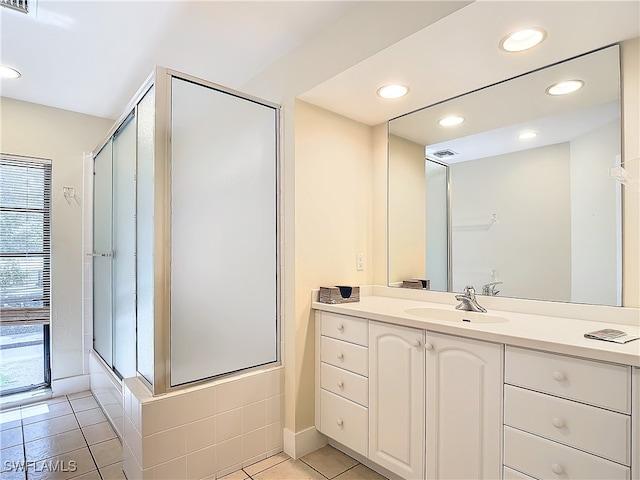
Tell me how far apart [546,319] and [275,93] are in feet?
6.37

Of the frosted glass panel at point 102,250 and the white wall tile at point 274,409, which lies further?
the frosted glass panel at point 102,250

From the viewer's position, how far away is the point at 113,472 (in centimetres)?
198

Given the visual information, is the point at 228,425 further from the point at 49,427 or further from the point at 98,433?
the point at 49,427

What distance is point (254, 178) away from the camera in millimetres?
2174

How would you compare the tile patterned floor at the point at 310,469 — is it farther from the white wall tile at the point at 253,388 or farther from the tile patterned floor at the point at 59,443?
the tile patterned floor at the point at 59,443

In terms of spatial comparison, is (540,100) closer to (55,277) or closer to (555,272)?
(555,272)

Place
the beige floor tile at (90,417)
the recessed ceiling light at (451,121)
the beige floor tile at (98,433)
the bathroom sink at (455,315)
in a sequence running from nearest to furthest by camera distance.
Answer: the bathroom sink at (455,315)
the recessed ceiling light at (451,121)
the beige floor tile at (98,433)
the beige floor tile at (90,417)

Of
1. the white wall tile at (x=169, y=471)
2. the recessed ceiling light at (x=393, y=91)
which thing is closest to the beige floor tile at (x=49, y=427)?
the white wall tile at (x=169, y=471)

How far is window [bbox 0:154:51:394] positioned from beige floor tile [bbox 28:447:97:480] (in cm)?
124

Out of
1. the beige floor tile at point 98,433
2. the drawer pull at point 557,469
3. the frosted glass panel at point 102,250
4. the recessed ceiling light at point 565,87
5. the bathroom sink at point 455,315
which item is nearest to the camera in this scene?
the drawer pull at point 557,469

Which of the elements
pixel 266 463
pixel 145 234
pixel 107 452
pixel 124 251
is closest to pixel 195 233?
pixel 145 234

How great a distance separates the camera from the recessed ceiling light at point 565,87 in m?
1.75

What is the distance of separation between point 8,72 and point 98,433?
97.1 inches

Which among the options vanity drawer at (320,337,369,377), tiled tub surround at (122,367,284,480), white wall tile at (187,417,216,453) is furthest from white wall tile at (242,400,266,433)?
vanity drawer at (320,337,369,377)
